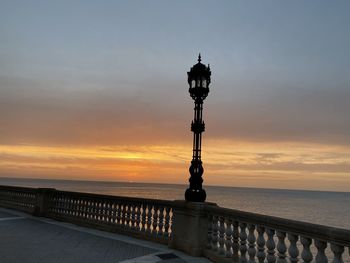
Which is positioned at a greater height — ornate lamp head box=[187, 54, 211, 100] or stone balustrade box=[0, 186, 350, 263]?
ornate lamp head box=[187, 54, 211, 100]

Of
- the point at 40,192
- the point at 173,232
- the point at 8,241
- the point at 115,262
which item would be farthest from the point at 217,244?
the point at 40,192

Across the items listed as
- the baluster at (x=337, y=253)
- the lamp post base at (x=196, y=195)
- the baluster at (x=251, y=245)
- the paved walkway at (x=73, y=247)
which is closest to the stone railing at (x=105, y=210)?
the paved walkway at (x=73, y=247)

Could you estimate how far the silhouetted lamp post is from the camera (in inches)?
412

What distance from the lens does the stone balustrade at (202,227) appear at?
624cm

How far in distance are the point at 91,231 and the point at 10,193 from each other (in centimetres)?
900

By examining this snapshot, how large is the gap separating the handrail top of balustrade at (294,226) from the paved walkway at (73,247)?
5.32ft

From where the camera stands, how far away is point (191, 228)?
392 inches

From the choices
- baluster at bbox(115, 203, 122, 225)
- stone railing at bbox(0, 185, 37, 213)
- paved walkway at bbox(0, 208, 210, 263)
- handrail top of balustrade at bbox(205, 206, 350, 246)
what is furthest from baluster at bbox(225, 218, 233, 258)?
stone railing at bbox(0, 185, 37, 213)

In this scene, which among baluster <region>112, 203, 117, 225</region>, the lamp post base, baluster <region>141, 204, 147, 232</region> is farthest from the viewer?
baluster <region>112, 203, 117, 225</region>

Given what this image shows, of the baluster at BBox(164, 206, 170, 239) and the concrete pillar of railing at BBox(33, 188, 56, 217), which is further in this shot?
the concrete pillar of railing at BBox(33, 188, 56, 217)

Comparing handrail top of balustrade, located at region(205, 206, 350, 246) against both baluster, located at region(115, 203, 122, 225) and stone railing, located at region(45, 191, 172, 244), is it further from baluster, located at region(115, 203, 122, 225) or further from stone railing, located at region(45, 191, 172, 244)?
baluster, located at region(115, 203, 122, 225)

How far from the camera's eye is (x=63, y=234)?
12.3 meters

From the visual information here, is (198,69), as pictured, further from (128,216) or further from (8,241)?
(8,241)

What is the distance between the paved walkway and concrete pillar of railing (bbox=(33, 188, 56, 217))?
2.43m
